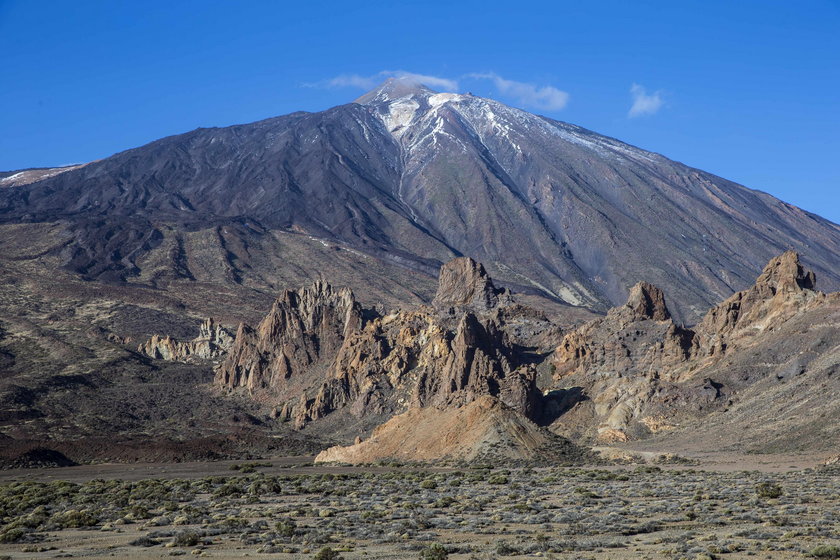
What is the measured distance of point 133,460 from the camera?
88.1 meters

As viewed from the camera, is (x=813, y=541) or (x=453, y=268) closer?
(x=813, y=541)

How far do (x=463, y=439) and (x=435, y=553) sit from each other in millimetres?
49896

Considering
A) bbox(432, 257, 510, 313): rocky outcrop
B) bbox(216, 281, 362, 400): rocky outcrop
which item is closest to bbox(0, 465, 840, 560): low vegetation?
bbox(216, 281, 362, 400): rocky outcrop

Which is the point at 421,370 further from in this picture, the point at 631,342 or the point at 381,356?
the point at 631,342

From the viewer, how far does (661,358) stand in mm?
98562

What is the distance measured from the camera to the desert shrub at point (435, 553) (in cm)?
2670

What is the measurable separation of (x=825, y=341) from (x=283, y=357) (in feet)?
235

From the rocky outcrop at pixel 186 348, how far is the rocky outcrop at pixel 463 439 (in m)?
82.9

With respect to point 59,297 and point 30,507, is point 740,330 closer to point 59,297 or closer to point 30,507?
point 30,507

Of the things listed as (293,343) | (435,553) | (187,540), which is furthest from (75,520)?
(293,343)

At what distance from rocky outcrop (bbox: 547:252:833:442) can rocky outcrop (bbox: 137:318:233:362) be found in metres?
74.6

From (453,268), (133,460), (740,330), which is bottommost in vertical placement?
(133,460)

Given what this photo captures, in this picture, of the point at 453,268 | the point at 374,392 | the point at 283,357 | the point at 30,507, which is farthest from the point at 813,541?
the point at 453,268

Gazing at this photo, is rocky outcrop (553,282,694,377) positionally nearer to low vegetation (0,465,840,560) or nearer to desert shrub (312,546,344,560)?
low vegetation (0,465,840,560)
